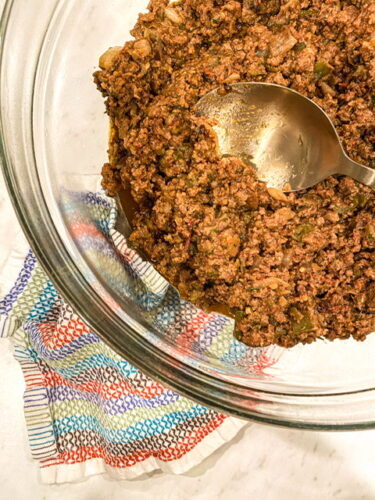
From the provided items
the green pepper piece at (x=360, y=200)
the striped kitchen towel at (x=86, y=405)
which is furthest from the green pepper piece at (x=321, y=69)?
the striped kitchen towel at (x=86, y=405)

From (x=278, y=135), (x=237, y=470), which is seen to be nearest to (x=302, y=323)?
(x=278, y=135)

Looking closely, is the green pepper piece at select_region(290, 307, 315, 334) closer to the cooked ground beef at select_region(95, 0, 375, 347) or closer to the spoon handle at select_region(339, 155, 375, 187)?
the cooked ground beef at select_region(95, 0, 375, 347)

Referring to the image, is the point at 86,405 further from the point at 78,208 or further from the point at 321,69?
the point at 321,69

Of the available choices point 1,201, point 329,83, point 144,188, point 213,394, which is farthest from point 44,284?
point 329,83

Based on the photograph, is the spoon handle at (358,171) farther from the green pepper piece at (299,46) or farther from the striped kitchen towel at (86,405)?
the striped kitchen towel at (86,405)

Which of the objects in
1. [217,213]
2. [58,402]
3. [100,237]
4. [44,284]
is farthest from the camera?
[58,402]

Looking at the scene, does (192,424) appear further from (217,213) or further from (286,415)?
(217,213)
